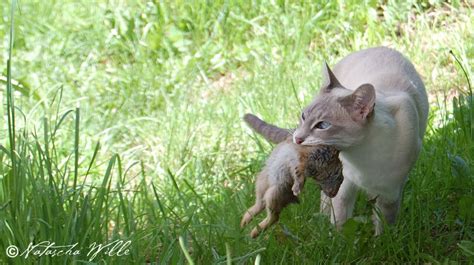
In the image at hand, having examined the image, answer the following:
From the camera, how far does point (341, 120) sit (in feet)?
10.7

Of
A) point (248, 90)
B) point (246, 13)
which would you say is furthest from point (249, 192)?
point (246, 13)

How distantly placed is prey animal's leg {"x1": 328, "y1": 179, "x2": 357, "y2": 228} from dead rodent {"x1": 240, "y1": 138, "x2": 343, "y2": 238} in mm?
473

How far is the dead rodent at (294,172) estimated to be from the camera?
9.87 feet

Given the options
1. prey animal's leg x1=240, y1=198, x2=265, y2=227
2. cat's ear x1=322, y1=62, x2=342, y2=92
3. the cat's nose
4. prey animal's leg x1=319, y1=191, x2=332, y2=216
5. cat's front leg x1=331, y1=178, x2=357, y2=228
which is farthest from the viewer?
prey animal's leg x1=319, y1=191, x2=332, y2=216

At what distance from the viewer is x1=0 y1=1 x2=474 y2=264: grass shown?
3027mm

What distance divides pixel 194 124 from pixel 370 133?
2.19 metres

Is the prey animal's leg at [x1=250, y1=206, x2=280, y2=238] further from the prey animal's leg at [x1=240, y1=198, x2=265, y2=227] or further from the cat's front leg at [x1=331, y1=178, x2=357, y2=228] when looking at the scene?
the cat's front leg at [x1=331, y1=178, x2=357, y2=228]

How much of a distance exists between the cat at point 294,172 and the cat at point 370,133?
0.07 meters


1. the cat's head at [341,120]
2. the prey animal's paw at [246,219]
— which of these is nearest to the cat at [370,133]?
the cat's head at [341,120]

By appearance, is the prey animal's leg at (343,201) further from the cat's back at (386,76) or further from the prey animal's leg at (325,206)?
the cat's back at (386,76)

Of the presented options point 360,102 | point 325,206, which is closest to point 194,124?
point 325,206

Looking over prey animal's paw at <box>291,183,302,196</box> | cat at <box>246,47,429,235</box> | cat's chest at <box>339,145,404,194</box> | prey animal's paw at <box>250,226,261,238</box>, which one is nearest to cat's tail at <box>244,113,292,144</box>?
cat at <box>246,47,429,235</box>

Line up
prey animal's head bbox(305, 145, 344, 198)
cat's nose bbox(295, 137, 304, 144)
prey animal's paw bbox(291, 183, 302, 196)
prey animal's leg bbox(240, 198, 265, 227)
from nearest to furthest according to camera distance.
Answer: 1. prey animal's paw bbox(291, 183, 302, 196)
2. prey animal's head bbox(305, 145, 344, 198)
3. cat's nose bbox(295, 137, 304, 144)
4. prey animal's leg bbox(240, 198, 265, 227)

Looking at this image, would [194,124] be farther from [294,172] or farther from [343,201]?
[294,172]
